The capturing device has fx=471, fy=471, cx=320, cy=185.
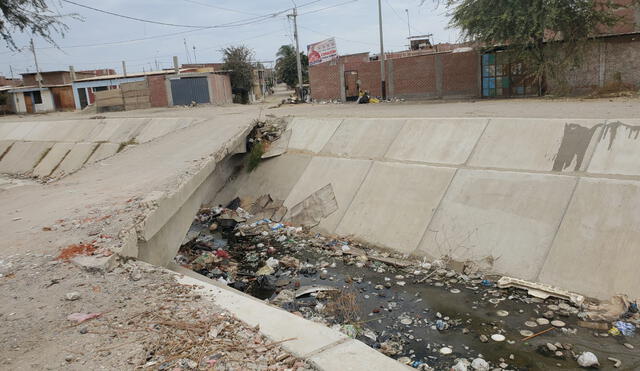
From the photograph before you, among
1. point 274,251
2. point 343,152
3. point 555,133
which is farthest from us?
point 343,152

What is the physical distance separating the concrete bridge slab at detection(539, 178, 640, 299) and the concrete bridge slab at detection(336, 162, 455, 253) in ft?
6.41

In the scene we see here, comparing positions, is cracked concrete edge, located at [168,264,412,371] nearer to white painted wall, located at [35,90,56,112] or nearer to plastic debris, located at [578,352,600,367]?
plastic debris, located at [578,352,600,367]

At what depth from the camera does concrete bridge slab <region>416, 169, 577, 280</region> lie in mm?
6113

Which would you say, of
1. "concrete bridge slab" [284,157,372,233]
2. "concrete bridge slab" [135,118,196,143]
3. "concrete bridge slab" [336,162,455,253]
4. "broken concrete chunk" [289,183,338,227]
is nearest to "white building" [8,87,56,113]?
"concrete bridge slab" [135,118,196,143]

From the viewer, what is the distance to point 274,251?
7898 mm

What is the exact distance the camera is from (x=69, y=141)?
17859 millimetres

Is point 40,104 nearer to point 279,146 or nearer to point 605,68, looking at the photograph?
point 279,146

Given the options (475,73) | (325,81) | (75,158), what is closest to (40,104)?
(325,81)

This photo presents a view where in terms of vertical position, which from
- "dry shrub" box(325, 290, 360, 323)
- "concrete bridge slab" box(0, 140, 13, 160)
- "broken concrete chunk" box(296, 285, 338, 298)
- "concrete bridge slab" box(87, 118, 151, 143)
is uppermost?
"concrete bridge slab" box(87, 118, 151, 143)

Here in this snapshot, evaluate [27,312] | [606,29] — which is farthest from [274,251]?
[606,29]

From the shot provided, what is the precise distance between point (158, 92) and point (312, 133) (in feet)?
60.1

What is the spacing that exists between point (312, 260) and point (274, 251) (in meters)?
0.85

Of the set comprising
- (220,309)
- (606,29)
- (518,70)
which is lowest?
(220,309)

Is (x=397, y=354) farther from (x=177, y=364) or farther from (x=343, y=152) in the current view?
(x=343, y=152)
